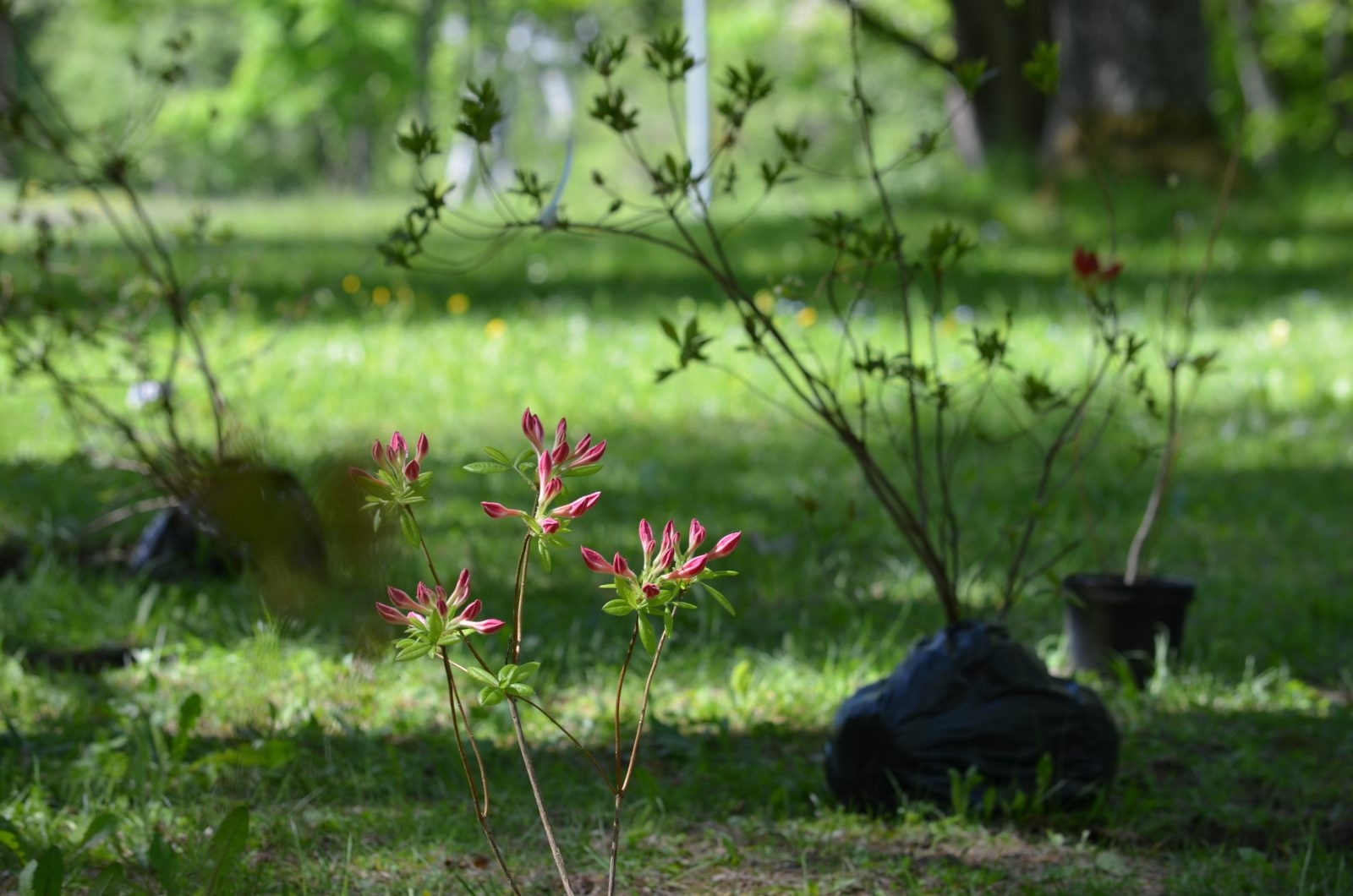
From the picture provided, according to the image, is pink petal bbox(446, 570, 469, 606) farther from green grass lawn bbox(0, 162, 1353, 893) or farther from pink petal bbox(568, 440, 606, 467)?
green grass lawn bbox(0, 162, 1353, 893)

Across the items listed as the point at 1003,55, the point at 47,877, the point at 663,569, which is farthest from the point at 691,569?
the point at 1003,55

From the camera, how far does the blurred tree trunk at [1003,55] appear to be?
11812 mm

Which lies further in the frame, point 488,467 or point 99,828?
point 99,828

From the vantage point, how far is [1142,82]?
916 centimetres

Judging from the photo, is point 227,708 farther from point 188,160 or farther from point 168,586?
point 188,160

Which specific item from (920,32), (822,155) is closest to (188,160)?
(822,155)

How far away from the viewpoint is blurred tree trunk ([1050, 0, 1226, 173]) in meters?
9.05

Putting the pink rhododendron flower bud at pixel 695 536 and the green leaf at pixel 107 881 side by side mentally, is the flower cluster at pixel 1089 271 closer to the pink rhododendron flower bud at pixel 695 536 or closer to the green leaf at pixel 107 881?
the pink rhododendron flower bud at pixel 695 536

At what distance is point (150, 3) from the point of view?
26.8 metres

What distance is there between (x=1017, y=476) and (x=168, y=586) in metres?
2.79

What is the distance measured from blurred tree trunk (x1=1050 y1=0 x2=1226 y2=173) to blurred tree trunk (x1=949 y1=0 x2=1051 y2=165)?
2.27 meters

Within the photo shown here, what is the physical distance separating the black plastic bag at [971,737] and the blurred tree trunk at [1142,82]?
7.17 m

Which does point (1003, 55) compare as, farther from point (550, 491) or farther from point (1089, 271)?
point (550, 491)

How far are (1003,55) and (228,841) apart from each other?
11011mm
